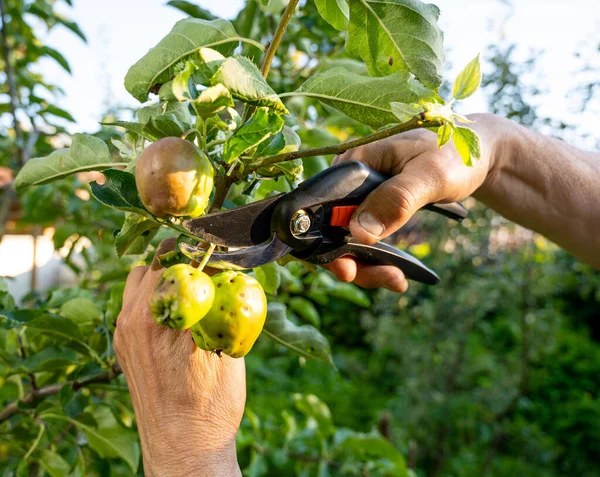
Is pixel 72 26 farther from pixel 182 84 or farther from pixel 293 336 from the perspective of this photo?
pixel 182 84

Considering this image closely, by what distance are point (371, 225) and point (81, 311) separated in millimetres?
721

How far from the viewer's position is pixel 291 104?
1.71 meters

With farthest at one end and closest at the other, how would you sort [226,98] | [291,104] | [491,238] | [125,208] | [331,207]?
[491,238] → [291,104] → [331,207] → [125,208] → [226,98]

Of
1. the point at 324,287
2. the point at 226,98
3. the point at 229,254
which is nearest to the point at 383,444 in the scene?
the point at 324,287

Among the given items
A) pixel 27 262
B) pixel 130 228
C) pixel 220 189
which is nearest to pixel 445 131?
pixel 220 189

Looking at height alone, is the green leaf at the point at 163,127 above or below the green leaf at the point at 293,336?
above

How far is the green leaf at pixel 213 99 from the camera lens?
2.22 feet

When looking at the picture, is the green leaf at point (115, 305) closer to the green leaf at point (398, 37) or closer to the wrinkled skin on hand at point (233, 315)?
the wrinkled skin on hand at point (233, 315)

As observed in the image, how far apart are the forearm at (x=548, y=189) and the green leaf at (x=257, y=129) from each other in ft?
2.79

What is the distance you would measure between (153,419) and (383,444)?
1144 mm

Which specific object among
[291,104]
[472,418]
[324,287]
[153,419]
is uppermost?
[291,104]

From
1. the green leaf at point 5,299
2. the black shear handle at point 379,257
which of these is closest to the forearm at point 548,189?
the black shear handle at point 379,257

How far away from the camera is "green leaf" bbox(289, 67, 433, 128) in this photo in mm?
867

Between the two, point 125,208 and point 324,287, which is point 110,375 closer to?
point 125,208
